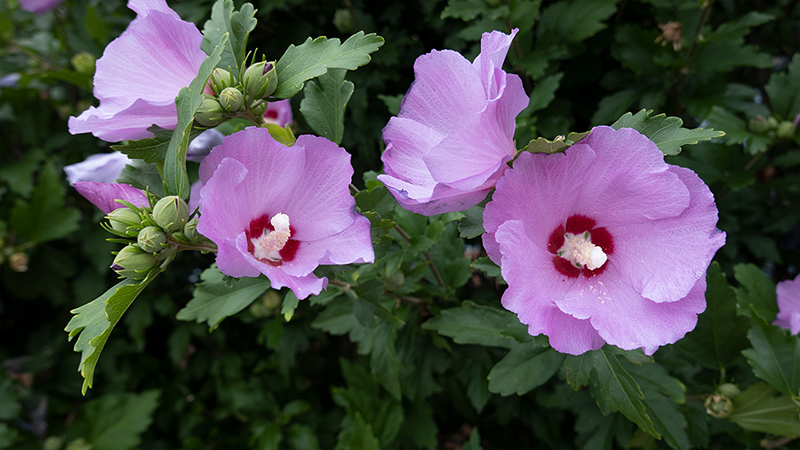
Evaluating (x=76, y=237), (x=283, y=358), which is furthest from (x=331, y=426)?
(x=76, y=237)

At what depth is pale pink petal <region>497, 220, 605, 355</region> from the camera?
2.78 ft

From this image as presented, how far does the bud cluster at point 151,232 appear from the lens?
925 millimetres

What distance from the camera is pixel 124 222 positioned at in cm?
98

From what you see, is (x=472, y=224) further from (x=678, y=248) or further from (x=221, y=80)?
(x=221, y=80)

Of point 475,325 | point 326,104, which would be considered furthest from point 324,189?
point 475,325

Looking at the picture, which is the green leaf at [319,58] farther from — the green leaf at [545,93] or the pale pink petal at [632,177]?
the green leaf at [545,93]

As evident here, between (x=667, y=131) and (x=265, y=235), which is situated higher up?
(x=667, y=131)

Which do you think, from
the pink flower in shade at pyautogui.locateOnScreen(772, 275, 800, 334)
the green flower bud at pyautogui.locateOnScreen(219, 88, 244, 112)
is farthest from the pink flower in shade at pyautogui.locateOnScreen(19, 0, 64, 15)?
the pink flower in shade at pyautogui.locateOnScreen(772, 275, 800, 334)

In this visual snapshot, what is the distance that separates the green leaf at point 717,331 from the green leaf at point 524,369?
487 mm

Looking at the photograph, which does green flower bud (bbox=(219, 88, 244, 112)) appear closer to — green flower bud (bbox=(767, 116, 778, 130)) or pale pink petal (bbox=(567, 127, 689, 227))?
pale pink petal (bbox=(567, 127, 689, 227))

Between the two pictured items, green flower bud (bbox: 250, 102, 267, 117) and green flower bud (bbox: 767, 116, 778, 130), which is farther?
green flower bud (bbox: 767, 116, 778, 130)

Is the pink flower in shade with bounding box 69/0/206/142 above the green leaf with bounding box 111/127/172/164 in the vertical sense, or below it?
above

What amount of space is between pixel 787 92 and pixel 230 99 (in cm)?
202

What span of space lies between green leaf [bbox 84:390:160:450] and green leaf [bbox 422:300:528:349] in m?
1.97
